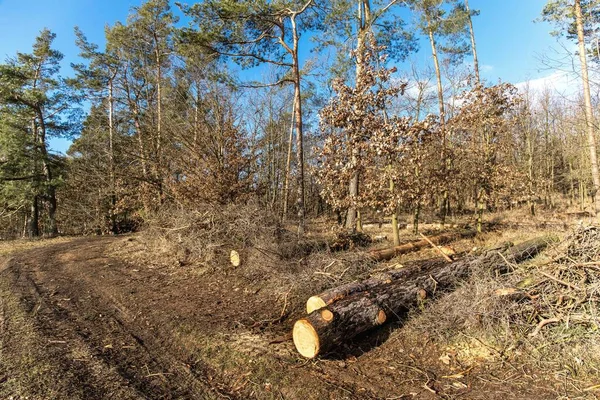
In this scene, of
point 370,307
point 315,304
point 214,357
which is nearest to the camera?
point 214,357

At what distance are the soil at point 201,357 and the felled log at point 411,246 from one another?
3.10m

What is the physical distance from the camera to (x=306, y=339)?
151 inches

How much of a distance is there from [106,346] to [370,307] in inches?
132

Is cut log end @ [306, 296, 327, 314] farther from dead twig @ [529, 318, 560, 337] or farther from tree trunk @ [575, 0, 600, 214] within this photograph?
tree trunk @ [575, 0, 600, 214]

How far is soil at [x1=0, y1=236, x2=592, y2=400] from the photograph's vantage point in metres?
3.24

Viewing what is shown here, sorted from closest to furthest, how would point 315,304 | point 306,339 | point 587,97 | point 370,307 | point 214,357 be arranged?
point 306,339, point 214,357, point 370,307, point 315,304, point 587,97

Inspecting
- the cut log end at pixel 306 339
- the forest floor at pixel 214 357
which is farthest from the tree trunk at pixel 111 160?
the cut log end at pixel 306 339

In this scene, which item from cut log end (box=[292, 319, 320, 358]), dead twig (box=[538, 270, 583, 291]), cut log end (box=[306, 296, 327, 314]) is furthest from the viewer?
cut log end (box=[306, 296, 327, 314])

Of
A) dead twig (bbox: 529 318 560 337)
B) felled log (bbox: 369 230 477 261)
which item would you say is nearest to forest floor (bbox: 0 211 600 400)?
dead twig (bbox: 529 318 560 337)

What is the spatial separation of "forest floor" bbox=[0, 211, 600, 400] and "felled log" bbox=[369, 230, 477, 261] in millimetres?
2588

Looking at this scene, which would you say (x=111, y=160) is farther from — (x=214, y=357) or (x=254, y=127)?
(x=214, y=357)

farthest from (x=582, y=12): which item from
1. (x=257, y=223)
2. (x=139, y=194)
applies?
(x=139, y=194)

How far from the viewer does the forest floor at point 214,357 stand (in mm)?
3238

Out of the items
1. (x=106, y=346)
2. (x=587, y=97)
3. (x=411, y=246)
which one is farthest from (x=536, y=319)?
(x=587, y=97)
